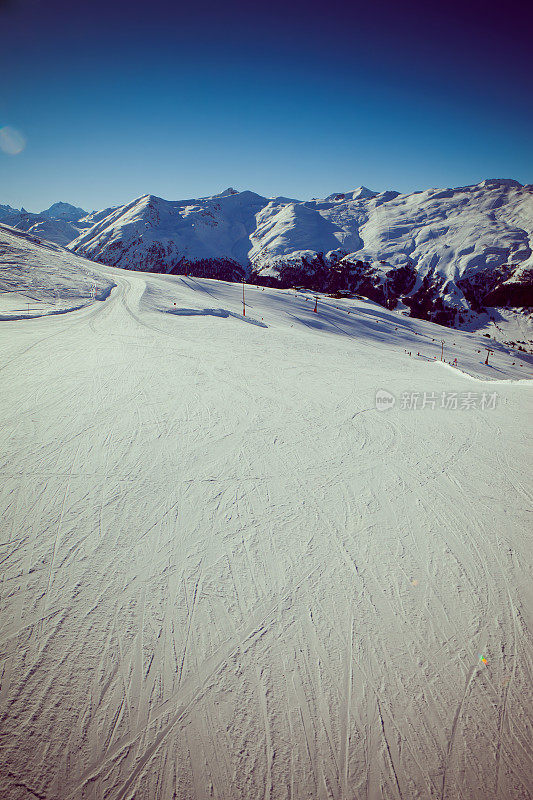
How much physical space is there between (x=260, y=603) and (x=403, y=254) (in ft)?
569

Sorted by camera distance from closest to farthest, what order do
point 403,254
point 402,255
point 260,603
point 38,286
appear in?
point 260,603 < point 38,286 < point 402,255 < point 403,254

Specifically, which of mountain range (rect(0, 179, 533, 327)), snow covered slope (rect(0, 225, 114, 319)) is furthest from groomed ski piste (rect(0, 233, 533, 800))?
mountain range (rect(0, 179, 533, 327))

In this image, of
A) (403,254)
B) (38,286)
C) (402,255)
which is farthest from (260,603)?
(403,254)

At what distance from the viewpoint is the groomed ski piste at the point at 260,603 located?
286 centimetres

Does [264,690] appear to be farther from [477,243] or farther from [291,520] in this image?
[477,243]

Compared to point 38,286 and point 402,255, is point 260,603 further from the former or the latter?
point 402,255

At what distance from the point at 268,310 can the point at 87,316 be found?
24.4 m

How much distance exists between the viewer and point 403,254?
148 metres

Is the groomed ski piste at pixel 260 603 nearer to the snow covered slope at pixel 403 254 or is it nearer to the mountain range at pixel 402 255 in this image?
the mountain range at pixel 402 255

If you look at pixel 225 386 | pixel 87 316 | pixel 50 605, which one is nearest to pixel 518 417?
pixel 225 386

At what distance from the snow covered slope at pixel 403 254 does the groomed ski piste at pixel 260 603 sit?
124572mm

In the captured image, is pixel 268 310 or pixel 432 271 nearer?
pixel 268 310

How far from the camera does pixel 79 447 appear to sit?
6.66m

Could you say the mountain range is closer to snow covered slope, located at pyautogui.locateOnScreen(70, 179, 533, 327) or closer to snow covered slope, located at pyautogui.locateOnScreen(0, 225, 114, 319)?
snow covered slope, located at pyautogui.locateOnScreen(70, 179, 533, 327)
